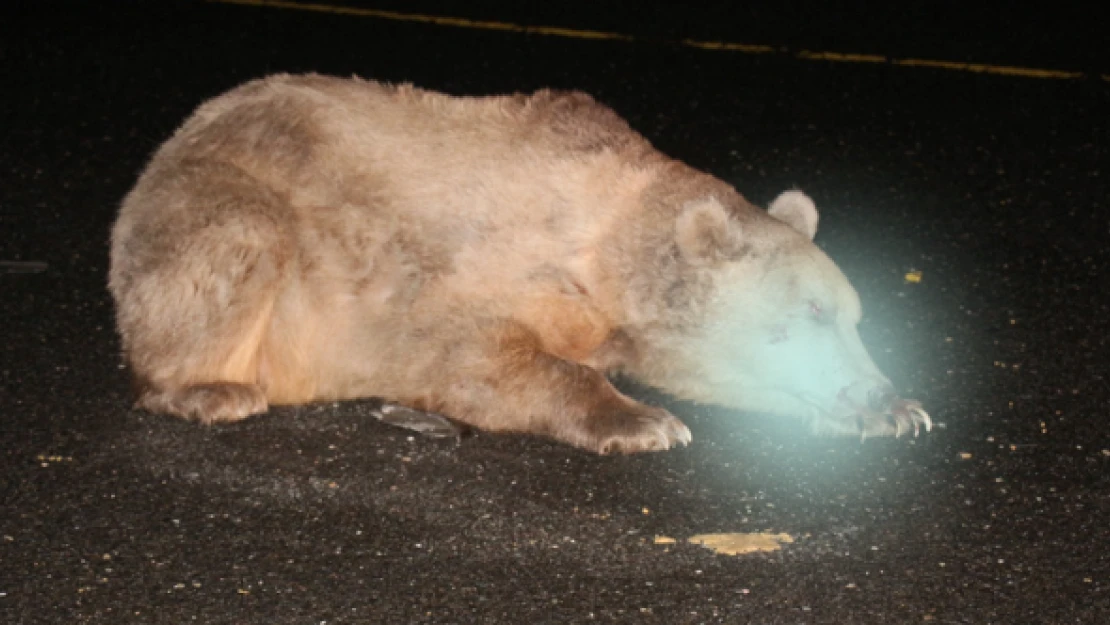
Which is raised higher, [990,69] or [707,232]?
[990,69]

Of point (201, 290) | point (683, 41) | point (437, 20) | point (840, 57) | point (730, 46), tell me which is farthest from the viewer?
point (437, 20)

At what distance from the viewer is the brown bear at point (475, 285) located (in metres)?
6.66

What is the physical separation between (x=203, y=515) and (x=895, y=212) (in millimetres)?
4937

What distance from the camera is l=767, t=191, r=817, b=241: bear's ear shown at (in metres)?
7.10

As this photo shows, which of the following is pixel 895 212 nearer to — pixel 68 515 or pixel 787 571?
pixel 787 571

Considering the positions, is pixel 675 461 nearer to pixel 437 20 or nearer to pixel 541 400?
pixel 541 400

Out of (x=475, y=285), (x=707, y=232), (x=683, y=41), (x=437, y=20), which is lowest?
(x=475, y=285)

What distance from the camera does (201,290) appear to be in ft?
21.9

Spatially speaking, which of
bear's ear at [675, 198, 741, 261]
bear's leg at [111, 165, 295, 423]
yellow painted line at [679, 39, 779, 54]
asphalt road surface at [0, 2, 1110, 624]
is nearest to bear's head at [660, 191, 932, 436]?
bear's ear at [675, 198, 741, 261]

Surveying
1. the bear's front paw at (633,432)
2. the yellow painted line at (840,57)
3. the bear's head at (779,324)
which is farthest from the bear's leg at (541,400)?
the yellow painted line at (840,57)

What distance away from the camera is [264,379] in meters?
6.94

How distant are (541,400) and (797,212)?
138 centimetres

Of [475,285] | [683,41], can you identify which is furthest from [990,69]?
[475,285]

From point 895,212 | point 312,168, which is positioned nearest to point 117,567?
point 312,168
